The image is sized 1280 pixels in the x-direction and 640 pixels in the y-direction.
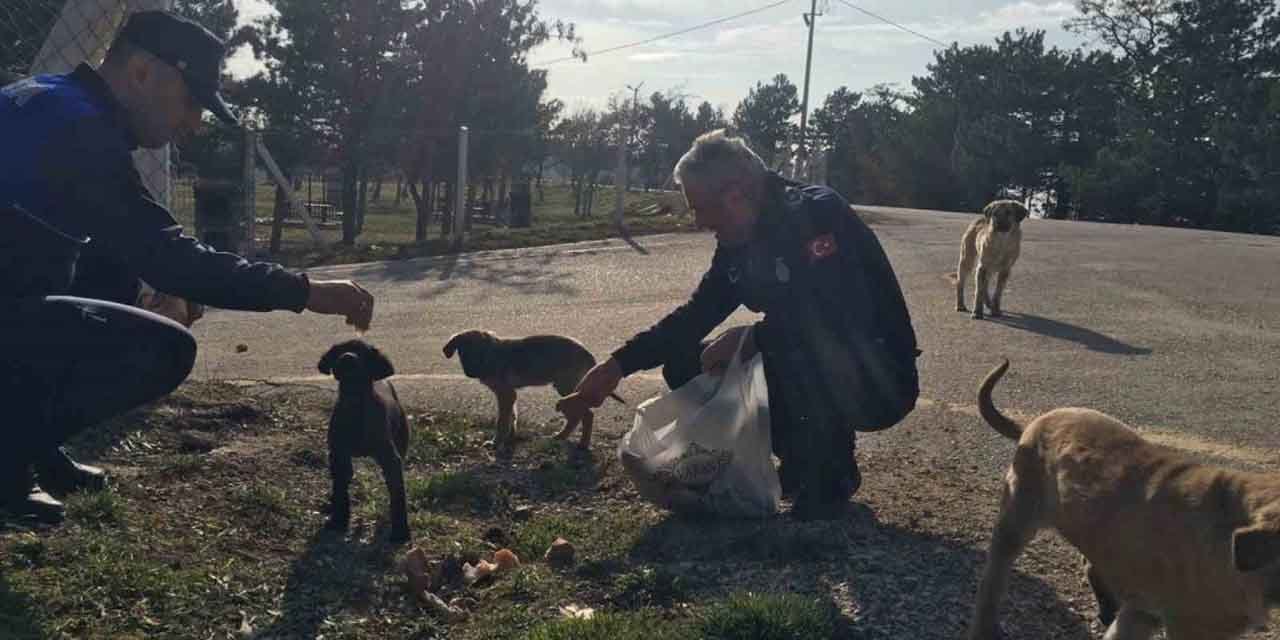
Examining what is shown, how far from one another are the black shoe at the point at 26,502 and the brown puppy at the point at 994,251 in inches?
331

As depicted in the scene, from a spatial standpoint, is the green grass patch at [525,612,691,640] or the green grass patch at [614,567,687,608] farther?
the green grass patch at [614,567,687,608]

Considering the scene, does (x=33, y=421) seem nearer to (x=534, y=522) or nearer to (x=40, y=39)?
(x=534, y=522)

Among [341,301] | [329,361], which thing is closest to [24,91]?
[341,301]

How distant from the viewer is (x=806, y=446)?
14.3 ft

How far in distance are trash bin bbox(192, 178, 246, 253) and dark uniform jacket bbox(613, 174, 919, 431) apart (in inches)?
438

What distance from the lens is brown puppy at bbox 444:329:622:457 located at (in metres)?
5.80

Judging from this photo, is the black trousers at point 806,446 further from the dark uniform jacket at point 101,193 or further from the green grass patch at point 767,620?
the dark uniform jacket at point 101,193

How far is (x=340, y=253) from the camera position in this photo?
16.1 m

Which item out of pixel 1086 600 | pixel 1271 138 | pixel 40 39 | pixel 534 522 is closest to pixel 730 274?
pixel 534 522

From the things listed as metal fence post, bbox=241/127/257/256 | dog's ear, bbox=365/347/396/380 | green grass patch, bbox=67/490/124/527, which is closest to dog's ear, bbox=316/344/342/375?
dog's ear, bbox=365/347/396/380

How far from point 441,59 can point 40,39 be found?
56.7 ft

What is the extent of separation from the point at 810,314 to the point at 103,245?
102 inches

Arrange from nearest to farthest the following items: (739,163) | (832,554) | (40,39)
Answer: (832,554) → (739,163) → (40,39)

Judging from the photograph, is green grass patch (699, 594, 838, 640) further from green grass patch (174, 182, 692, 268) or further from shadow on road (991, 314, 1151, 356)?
green grass patch (174, 182, 692, 268)
